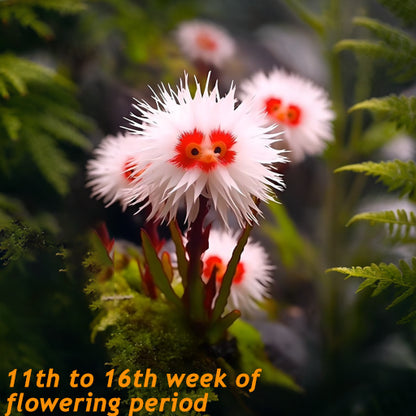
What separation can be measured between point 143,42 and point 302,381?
134cm

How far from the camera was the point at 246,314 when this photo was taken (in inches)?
30.3

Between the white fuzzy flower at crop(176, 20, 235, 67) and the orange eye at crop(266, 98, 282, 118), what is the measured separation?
0.91 metres

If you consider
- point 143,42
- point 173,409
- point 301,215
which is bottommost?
point 173,409

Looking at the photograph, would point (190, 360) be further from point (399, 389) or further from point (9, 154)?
point (9, 154)

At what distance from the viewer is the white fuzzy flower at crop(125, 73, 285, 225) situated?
1.78 ft

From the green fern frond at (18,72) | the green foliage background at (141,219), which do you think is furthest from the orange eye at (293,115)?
the green fern frond at (18,72)

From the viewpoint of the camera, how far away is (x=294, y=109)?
0.77m

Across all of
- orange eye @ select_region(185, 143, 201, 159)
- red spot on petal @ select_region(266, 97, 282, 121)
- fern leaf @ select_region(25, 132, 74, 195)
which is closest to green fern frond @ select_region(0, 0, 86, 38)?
fern leaf @ select_region(25, 132, 74, 195)

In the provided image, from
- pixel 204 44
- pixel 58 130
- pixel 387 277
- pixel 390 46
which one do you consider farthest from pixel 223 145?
pixel 204 44

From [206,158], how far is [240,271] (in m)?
0.23

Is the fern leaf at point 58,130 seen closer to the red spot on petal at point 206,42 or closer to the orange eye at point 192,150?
the orange eye at point 192,150

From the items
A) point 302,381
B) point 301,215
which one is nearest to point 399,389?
point 302,381

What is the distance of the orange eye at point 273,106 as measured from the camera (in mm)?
753

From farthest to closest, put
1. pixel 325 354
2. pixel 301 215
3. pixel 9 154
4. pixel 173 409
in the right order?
pixel 301 215 < pixel 325 354 < pixel 9 154 < pixel 173 409
